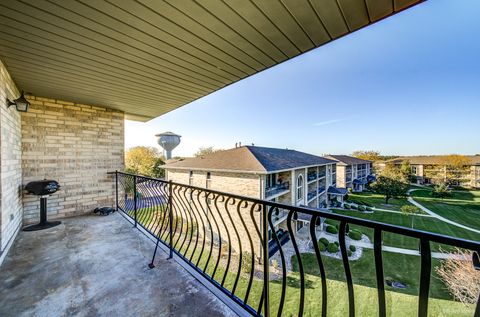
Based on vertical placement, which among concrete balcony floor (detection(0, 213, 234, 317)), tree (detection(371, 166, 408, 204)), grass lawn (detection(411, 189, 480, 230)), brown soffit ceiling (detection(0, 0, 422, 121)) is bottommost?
grass lawn (detection(411, 189, 480, 230))

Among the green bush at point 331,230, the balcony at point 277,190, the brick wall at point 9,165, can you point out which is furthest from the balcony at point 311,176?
the brick wall at point 9,165

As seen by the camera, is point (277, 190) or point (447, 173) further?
point (447, 173)

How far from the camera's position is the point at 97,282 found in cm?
185

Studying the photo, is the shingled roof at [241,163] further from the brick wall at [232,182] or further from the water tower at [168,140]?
the water tower at [168,140]

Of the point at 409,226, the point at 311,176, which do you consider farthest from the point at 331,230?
the point at 409,226

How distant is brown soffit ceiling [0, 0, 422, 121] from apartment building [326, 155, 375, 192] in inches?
862

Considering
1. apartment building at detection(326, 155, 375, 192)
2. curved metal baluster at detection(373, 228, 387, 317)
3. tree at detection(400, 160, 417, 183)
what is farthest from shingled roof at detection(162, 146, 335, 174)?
tree at detection(400, 160, 417, 183)

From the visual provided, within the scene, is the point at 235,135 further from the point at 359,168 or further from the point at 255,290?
the point at 359,168

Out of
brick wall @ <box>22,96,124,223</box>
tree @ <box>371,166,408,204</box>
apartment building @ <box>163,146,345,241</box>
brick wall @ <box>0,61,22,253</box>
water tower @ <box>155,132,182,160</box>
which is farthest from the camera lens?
water tower @ <box>155,132,182,160</box>

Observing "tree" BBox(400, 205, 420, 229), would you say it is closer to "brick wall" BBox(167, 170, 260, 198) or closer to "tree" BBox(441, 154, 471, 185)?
"brick wall" BBox(167, 170, 260, 198)

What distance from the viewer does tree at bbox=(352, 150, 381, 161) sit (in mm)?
40031

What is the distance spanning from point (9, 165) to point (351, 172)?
29.8 meters

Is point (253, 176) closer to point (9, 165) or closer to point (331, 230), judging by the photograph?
point (331, 230)

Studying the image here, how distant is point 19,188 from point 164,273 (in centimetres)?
368
